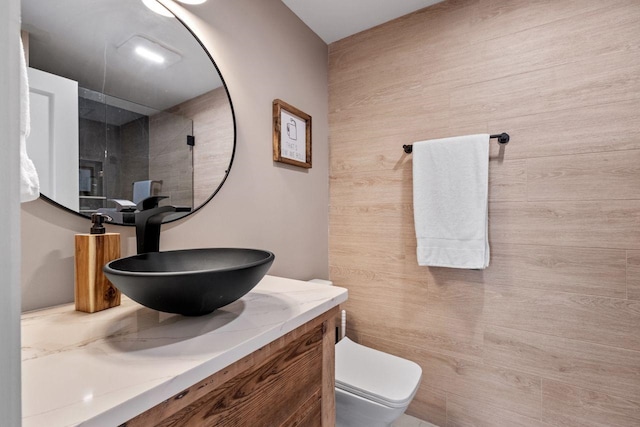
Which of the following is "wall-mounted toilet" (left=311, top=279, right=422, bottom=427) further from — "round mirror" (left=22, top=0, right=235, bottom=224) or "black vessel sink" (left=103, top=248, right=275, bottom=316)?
"round mirror" (left=22, top=0, right=235, bottom=224)

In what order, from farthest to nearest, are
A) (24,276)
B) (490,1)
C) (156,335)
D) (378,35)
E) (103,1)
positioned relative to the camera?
1. (378,35)
2. (490,1)
3. (103,1)
4. (24,276)
5. (156,335)

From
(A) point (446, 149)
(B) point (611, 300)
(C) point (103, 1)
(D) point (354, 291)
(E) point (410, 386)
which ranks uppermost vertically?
(C) point (103, 1)

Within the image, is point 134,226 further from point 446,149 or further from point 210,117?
point 446,149

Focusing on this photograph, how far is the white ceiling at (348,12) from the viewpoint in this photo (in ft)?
5.18

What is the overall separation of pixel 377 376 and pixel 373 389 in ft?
0.35

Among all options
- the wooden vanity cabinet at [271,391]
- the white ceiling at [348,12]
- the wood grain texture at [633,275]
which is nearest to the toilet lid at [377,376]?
the wooden vanity cabinet at [271,391]

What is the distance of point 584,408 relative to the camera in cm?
128

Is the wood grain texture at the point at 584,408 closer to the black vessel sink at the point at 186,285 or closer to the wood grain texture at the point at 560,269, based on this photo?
the wood grain texture at the point at 560,269

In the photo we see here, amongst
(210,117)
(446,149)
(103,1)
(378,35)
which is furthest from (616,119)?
(103,1)

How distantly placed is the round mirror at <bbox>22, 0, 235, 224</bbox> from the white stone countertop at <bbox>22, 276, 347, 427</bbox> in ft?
1.13

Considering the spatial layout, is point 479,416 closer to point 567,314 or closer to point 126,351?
point 567,314

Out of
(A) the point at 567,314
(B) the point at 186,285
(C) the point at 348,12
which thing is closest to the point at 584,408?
(A) the point at 567,314

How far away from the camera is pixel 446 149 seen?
149cm

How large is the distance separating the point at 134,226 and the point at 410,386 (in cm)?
123
